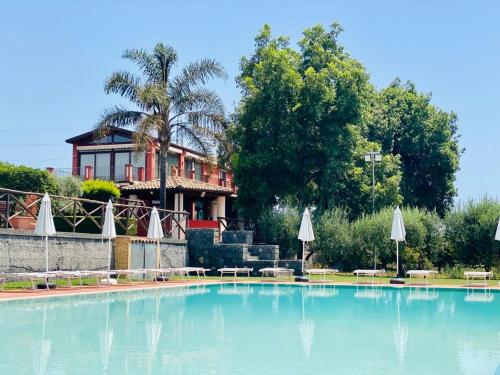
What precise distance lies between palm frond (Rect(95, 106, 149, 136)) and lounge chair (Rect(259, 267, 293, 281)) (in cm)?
936

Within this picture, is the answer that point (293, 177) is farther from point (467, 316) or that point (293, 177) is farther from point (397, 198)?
point (467, 316)

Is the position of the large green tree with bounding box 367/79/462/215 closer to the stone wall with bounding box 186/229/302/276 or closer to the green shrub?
the green shrub

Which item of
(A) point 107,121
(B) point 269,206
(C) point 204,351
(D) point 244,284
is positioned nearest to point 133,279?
(D) point 244,284

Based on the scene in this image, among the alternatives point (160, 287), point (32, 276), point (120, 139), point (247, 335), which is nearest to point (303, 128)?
point (160, 287)

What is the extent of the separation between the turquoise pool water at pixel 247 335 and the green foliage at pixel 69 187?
60.1 ft

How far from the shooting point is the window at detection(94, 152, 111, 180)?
45625 mm

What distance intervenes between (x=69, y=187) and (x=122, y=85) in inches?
358

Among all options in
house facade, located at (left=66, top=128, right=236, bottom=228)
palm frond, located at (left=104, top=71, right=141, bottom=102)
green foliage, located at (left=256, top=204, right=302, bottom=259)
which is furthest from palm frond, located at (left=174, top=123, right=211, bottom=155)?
house facade, located at (left=66, top=128, right=236, bottom=228)

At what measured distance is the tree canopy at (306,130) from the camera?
33062 mm

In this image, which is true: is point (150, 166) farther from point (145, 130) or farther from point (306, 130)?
point (145, 130)

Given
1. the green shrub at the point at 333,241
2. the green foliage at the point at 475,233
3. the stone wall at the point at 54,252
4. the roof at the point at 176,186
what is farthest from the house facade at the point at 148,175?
the stone wall at the point at 54,252

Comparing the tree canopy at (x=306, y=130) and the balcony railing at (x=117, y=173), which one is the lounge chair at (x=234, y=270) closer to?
the tree canopy at (x=306, y=130)

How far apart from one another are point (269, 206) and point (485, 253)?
1118 centimetres

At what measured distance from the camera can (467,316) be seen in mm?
15117
